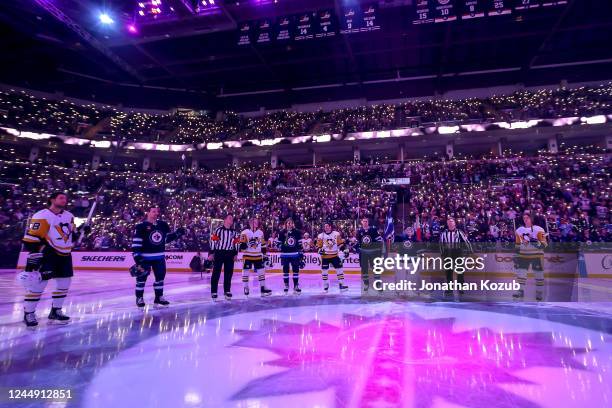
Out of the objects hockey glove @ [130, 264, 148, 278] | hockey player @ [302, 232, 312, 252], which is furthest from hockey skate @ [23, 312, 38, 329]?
hockey player @ [302, 232, 312, 252]

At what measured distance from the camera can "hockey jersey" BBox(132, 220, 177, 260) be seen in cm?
690

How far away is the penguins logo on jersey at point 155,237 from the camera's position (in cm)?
702

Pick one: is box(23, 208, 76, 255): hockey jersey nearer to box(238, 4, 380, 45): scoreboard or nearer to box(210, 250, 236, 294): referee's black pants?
box(210, 250, 236, 294): referee's black pants

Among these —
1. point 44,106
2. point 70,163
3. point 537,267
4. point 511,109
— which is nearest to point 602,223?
point 537,267

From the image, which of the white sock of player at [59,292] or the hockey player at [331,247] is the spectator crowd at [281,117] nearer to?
the hockey player at [331,247]

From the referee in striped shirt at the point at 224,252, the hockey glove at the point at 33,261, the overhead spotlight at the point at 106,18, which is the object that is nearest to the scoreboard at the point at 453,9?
the referee in striped shirt at the point at 224,252

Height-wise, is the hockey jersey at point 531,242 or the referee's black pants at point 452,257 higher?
the hockey jersey at point 531,242

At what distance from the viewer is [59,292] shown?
5738 mm

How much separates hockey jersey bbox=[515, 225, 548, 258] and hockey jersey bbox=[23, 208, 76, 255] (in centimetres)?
1072

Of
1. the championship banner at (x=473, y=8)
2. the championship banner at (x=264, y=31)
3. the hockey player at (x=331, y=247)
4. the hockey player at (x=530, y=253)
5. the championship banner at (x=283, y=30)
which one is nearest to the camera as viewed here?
the hockey player at (x=530, y=253)

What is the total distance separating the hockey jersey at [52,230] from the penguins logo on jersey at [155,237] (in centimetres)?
145

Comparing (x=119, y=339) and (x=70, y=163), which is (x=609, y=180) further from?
(x=70, y=163)

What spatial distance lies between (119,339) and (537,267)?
9.64 m

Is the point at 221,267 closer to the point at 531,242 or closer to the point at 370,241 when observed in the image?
the point at 370,241
